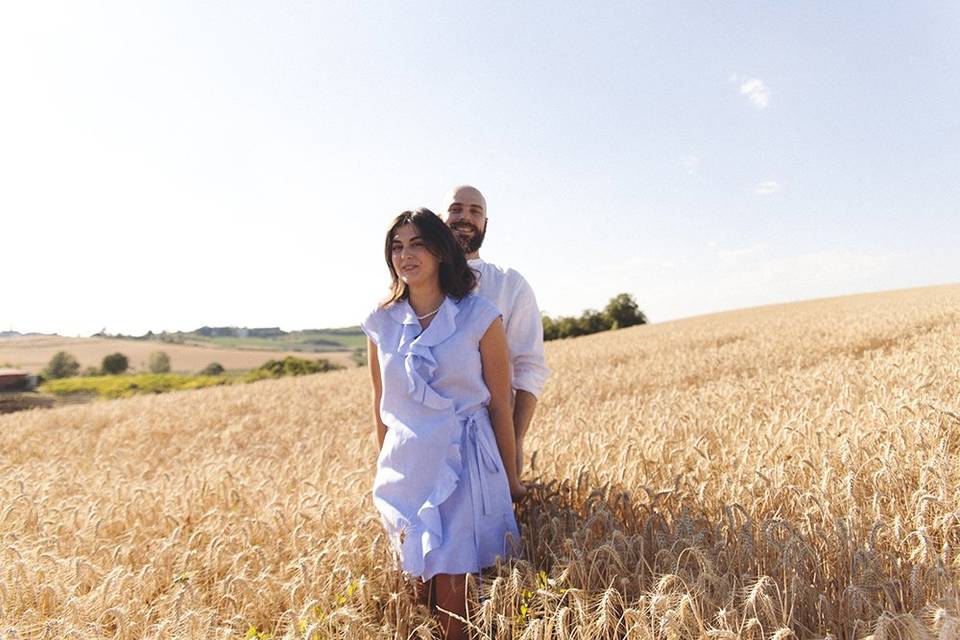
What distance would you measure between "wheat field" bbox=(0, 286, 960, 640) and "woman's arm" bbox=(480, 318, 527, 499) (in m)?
0.44

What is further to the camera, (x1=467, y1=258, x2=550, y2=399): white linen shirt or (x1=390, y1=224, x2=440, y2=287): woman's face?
(x1=467, y1=258, x2=550, y2=399): white linen shirt

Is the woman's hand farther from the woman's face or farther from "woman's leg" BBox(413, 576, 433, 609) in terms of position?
the woman's face

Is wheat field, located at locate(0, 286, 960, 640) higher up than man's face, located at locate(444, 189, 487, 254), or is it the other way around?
man's face, located at locate(444, 189, 487, 254)

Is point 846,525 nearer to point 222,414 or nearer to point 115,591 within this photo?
point 115,591

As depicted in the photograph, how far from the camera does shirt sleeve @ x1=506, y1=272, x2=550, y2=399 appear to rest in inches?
135

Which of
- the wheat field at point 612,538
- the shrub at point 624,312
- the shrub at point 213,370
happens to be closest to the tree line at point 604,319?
the shrub at point 624,312

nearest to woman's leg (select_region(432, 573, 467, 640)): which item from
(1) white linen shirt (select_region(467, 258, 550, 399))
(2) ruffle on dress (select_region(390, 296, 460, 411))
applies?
(2) ruffle on dress (select_region(390, 296, 460, 411))

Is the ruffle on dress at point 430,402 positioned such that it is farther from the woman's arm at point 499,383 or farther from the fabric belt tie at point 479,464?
the woman's arm at point 499,383

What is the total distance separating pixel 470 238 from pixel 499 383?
2.86 feet

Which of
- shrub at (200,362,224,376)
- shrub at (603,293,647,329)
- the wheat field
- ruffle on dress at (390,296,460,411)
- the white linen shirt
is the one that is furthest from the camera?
shrub at (603,293,647,329)

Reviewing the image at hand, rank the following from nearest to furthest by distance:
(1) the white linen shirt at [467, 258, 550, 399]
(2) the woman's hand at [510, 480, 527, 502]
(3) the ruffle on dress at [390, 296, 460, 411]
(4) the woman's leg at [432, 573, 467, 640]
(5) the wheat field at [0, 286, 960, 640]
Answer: (5) the wheat field at [0, 286, 960, 640]
(4) the woman's leg at [432, 573, 467, 640]
(3) the ruffle on dress at [390, 296, 460, 411]
(2) the woman's hand at [510, 480, 527, 502]
(1) the white linen shirt at [467, 258, 550, 399]

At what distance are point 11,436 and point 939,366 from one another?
13.7 meters

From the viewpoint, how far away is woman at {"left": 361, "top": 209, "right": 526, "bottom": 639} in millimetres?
2723

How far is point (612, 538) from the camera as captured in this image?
2678mm
